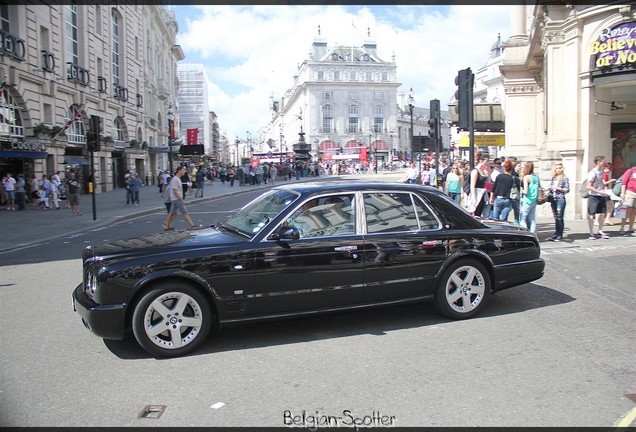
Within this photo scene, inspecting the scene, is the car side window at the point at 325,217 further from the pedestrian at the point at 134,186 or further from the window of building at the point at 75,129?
the window of building at the point at 75,129

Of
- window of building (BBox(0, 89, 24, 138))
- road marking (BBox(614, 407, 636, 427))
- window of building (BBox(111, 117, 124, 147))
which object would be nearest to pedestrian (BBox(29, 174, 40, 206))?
window of building (BBox(0, 89, 24, 138))

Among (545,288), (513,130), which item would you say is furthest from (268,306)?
(513,130)

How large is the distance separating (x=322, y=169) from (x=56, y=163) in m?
48.5

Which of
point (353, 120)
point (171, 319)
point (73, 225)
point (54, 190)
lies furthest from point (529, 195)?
point (353, 120)

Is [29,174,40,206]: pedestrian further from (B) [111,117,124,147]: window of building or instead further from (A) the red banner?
(A) the red banner

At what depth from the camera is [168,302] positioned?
15.3 ft

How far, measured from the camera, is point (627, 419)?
3396 millimetres

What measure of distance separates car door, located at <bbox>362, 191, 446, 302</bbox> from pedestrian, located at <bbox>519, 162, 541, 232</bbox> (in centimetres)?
569

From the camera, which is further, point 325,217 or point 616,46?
point 616,46

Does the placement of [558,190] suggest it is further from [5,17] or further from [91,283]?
[5,17]

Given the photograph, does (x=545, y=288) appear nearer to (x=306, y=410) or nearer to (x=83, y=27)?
(x=306, y=410)

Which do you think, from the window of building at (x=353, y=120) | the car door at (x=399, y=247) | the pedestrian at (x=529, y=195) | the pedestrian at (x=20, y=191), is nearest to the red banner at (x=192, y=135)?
the pedestrian at (x=20, y=191)

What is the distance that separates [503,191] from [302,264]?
7022mm

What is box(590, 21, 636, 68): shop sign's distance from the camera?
1291cm
